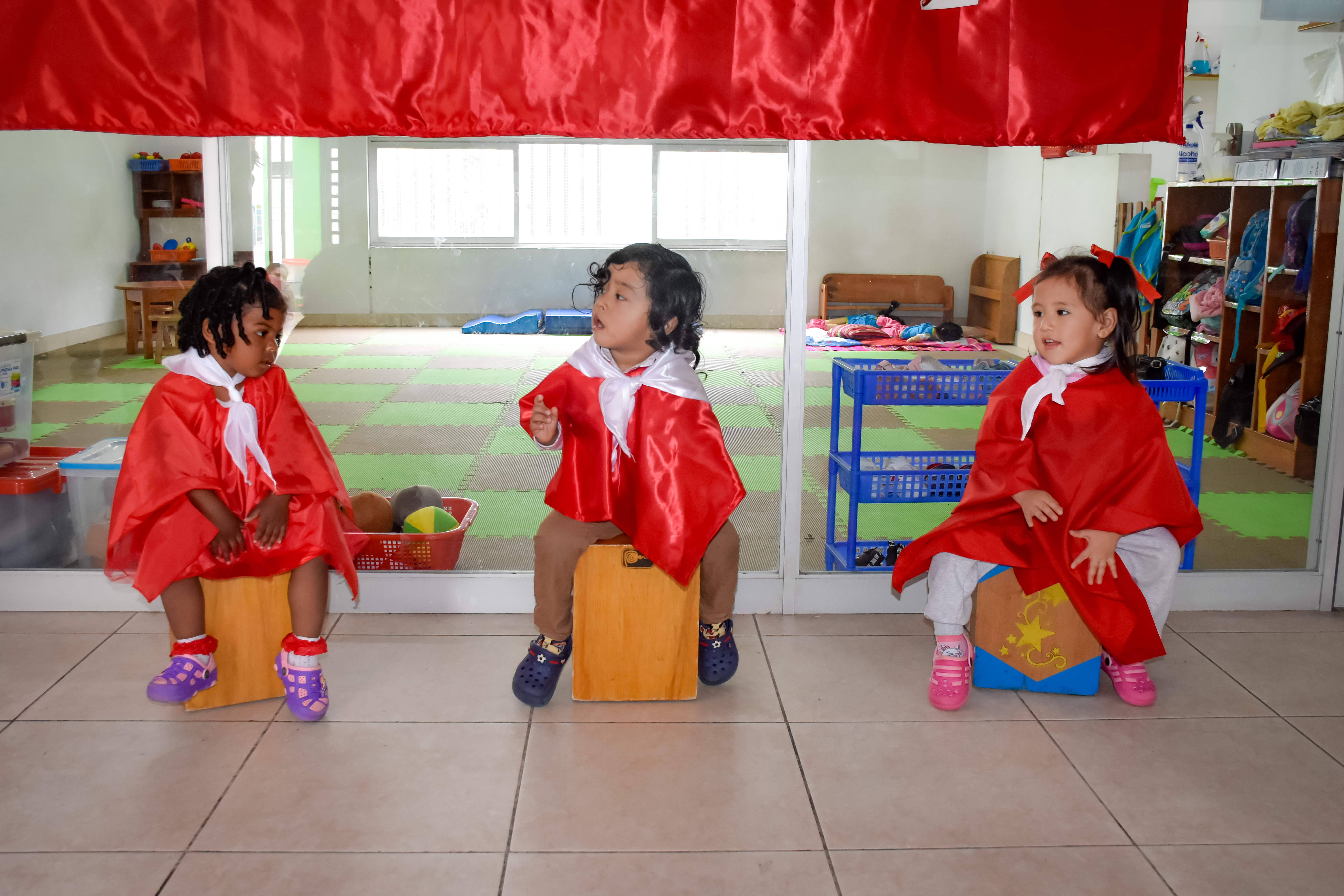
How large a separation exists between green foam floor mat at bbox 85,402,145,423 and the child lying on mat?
2.05m

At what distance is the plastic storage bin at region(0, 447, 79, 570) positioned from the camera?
2.87 m

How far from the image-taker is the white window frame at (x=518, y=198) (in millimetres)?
2605

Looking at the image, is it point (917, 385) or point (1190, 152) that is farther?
point (1190, 152)

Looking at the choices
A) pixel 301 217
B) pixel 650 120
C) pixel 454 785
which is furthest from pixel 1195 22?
pixel 454 785

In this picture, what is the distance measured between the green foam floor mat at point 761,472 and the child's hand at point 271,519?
1.13 meters

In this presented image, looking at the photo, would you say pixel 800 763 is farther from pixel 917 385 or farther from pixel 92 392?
pixel 92 392

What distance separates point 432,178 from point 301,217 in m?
0.36

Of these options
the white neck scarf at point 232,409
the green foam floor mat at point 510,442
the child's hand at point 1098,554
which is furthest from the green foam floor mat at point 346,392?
the child's hand at point 1098,554

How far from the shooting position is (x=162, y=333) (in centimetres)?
270

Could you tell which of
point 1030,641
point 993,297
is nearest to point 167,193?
point 993,297

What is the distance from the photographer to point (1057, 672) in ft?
7.93

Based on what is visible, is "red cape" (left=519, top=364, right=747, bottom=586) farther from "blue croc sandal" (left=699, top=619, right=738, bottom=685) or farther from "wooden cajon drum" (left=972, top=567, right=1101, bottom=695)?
"wooden cajon drum" (left=972, top=567, right=1101, bottom=695)

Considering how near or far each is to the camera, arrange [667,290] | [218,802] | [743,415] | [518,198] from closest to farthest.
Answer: [218,802], [667,290], [518,198], [743,415]

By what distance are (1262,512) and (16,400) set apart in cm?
348
